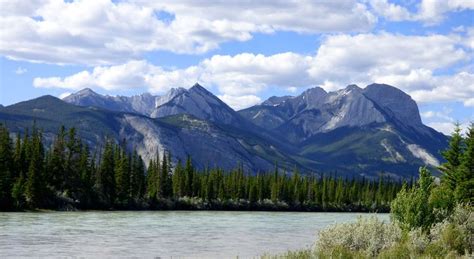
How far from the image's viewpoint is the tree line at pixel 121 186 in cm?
9600

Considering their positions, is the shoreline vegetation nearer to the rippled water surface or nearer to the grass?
the grass

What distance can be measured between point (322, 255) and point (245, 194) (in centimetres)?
13811

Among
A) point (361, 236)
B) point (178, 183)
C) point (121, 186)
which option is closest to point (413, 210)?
point (361, 236)

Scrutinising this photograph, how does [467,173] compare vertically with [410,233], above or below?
above

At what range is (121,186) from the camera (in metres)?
120

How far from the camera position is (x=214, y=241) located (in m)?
50.4

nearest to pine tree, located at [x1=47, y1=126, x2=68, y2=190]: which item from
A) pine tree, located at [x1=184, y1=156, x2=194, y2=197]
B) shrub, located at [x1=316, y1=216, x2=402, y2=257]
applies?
pine tree, located at [x1=184, y1=156, x2=194, y2=197]

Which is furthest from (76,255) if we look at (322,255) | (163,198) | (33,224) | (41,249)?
(163,198)

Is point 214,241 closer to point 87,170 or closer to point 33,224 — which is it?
point 33,224

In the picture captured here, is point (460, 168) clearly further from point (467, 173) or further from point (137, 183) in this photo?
point (137, 183)

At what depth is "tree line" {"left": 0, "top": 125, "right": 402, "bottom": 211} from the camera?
96.0 metres

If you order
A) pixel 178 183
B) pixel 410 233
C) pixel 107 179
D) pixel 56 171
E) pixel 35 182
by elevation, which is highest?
pixel 56 171

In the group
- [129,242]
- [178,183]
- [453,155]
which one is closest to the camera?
[129,242]

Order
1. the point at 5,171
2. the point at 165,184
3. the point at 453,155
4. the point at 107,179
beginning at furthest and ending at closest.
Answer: the point at 165,184 < the point at 107,179 < the point at 5,171 < the point at 453,155
